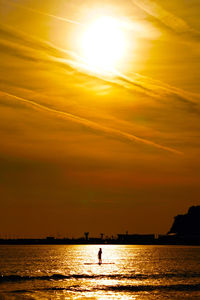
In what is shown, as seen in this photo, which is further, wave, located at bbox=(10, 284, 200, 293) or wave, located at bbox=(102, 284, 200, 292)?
wave, located at bbox=(102, 284, 200, 292)

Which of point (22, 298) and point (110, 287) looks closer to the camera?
point (22, 298)

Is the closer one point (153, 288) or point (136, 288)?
point (136, 288)

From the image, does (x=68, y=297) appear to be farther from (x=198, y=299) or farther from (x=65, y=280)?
(x=65, y=280)

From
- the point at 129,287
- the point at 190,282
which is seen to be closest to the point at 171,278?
the point at 190,282

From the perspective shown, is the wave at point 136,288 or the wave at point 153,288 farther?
the wave at point 153,288

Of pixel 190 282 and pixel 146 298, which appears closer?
pixel 146 298

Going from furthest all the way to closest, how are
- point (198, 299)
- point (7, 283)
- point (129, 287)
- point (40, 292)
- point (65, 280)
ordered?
point (65, 280) < point (7, 283) < point (129, 287) < point (40, 292) < point (198, 299)

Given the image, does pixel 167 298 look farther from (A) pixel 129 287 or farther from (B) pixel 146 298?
(A) pixel 129 287

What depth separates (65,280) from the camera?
79.5m

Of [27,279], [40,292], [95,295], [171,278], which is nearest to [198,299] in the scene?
[95,295]

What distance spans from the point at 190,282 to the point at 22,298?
93.7 feet

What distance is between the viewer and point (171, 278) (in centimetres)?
8250

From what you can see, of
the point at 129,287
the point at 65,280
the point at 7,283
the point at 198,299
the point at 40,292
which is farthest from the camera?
the point at 65,280

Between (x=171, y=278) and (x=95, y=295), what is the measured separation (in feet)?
85.4
